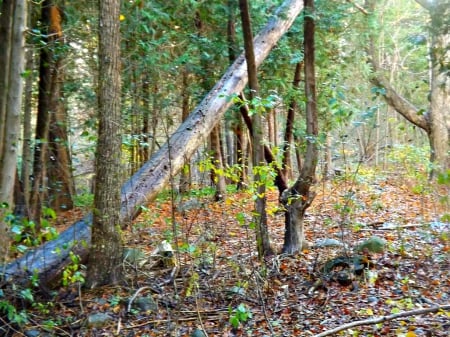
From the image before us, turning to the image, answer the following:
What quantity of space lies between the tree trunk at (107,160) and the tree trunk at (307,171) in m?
2.71

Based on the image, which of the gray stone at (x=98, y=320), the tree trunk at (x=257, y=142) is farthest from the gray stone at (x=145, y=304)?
the tree trunk at (x=257, y=142)

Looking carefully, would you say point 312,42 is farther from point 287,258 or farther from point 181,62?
point 181,62

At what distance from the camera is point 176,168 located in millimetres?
7898

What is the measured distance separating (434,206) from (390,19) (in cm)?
1159

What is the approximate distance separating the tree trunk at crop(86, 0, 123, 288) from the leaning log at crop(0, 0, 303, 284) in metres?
0.32

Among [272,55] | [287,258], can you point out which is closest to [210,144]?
[272,55]

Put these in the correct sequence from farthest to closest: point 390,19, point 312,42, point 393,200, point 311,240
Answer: point 390,19, point 393,200, point 311,240, point 312,42

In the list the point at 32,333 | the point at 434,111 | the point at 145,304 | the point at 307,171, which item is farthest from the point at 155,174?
the point at 434,111

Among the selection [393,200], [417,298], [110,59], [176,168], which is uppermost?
[110,59]

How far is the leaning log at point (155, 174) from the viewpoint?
646cm

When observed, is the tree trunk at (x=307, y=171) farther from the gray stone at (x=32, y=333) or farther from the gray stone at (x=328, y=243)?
the gray stone at (x=32, y=333)

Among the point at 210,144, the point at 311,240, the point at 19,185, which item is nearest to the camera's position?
the point at 311,240

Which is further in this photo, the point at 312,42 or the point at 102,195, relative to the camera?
the point at 312,42

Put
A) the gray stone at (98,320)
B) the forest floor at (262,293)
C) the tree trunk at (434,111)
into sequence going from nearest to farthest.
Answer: the forest floor at (262,293), the gray stone at (98,320), the tree trunk at (434,111)
